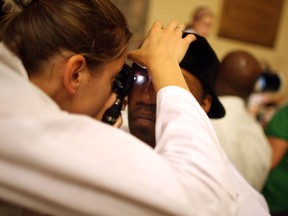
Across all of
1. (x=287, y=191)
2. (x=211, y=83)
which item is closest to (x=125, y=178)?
(x=211, y=83)

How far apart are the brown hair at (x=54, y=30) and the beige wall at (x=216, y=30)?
0.84 meters

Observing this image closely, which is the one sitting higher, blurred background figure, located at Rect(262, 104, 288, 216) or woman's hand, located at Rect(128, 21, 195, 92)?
woman's hand, located at Rect(128, 21, 195, 92)

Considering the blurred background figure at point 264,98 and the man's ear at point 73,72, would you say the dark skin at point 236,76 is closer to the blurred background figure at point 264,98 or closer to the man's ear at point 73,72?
the blurred background figure at point 264,98

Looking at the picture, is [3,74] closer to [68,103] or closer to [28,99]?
[28,99]

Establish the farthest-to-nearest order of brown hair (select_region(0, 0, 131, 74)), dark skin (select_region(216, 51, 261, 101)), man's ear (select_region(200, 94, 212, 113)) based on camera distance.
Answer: dark skin (select_region(216, 51, 261, 101)) < man's ear (select_region(200, 94, 212, 113)) < brown hair (select_region(0, 0, 131, 74))

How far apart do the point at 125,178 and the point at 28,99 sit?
198mm

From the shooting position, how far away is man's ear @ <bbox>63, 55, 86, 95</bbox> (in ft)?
2.16

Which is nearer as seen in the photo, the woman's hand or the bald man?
the woman's hand

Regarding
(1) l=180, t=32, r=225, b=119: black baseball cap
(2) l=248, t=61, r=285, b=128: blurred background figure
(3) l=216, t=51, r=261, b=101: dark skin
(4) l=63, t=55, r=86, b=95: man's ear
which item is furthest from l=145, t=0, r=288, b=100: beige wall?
(4) l=63, t=55, r=86, b=95: man's ear

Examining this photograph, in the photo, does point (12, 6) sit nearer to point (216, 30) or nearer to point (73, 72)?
point (73, 72)

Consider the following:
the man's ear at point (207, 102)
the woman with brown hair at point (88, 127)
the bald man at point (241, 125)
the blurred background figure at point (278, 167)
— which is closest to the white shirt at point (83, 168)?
the woman with brown hair at point (88, 127)

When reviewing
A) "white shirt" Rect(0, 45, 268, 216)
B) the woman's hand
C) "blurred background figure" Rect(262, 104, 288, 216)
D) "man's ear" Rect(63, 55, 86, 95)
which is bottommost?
"blurred background figure" Rect(262, 104, 288, 216)

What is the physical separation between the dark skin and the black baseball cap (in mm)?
552

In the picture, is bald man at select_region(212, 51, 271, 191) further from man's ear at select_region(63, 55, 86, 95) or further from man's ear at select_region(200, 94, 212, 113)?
man's ear at select_region(63, 55, 86, 95)
